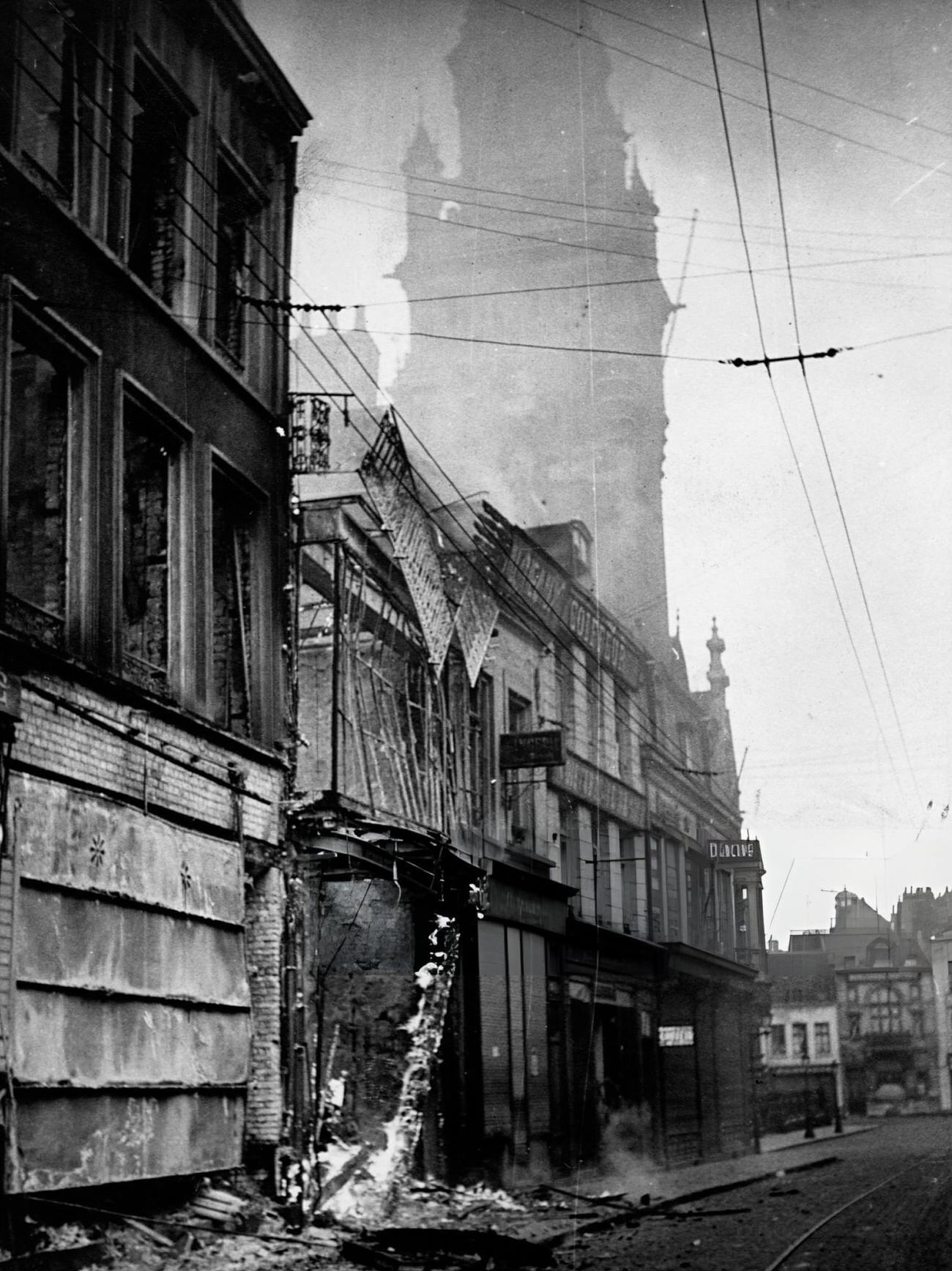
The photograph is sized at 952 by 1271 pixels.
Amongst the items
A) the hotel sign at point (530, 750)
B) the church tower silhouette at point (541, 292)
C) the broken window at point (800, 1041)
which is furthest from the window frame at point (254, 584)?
the broken window at point (800, 1041)

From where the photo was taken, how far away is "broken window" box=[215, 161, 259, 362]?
1527 centimetres

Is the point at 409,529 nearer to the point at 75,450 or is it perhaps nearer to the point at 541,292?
the point at 541,292

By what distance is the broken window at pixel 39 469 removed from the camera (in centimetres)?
1130

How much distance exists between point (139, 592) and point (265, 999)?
418 cm

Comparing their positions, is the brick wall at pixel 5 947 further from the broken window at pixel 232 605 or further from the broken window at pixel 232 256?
the broken window at pixel 232 256

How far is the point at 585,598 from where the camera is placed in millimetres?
28156

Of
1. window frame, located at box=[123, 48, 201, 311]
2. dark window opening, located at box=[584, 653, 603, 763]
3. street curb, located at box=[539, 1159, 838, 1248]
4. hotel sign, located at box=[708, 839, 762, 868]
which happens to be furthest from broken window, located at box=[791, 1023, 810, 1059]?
window frame, located at box=[123, 48, 201, 311]

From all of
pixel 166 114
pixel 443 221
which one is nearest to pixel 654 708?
pixel 443 221

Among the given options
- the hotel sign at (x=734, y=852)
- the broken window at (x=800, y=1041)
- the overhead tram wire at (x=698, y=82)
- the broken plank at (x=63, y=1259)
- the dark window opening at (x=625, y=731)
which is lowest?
the broken window at (x=800, y=1041)

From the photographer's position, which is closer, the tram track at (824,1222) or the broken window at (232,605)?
the tram track at (824,1222)

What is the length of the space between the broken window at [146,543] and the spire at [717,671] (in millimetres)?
15544

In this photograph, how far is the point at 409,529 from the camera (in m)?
18.5

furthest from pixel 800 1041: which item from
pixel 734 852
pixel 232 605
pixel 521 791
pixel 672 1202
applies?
pixel 232 605

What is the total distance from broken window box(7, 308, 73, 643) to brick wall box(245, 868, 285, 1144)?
13.8ft
